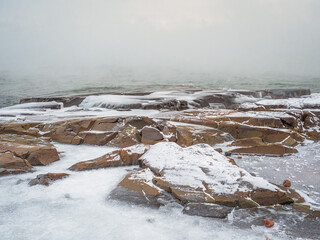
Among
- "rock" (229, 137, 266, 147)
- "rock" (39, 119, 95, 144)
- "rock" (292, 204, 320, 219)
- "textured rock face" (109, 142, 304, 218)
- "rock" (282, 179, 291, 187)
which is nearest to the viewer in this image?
"rock" (292, 204, 320, 219)

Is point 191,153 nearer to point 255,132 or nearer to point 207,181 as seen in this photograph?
point 207,181

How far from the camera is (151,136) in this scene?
15.3 feet

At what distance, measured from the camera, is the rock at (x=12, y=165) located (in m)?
3.09

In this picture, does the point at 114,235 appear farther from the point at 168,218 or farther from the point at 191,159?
the point at 191,159

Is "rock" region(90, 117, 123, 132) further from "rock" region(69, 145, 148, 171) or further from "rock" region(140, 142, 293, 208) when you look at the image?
"rock" region(140, 142, 293, 208)

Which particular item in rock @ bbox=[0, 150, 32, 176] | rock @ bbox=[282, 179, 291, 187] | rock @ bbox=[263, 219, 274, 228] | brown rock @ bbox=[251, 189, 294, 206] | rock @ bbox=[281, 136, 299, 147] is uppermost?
rock @ bbox=[0, 150, 32, 176]

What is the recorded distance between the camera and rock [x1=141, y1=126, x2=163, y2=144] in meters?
4.64

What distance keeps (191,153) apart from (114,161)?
1099mm

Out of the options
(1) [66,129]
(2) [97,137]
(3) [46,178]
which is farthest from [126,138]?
(3) [46,178]

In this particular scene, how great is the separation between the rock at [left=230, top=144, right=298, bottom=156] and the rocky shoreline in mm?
15

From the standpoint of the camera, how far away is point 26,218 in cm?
218

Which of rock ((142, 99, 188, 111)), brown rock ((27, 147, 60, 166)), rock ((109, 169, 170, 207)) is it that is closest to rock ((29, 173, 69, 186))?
brown rock ((27, 147, 60, 166))

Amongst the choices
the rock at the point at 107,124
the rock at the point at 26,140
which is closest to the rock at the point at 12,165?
the rock at the point at 26,140

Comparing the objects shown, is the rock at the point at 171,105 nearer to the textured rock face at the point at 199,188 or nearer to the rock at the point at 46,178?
the textured rock face at the point at 199,188
